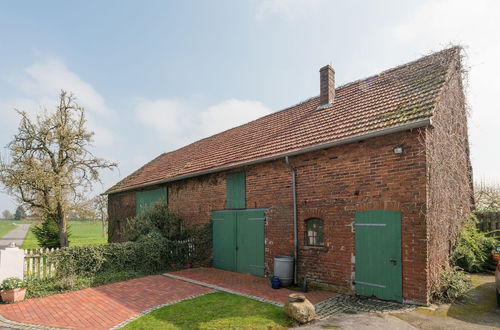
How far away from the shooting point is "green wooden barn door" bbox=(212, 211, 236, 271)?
1130 centimetres

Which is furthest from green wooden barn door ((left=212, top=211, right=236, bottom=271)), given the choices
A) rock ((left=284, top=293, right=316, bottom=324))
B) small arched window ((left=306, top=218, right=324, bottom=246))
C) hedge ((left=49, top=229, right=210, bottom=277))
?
rock ((left=284, top=293, right=316, bottom=324))

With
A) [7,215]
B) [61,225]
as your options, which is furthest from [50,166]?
[7,215]

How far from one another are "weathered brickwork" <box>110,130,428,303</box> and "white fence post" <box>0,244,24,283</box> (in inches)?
276

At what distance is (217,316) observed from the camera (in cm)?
638

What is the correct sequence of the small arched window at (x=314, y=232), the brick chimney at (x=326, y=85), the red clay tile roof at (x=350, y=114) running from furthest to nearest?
the brick chimney at (x=326, y=85), the small arched window at (x=314, y=232), the red clay tile roof at (x=350, y=114)

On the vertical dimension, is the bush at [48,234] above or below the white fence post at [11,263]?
below

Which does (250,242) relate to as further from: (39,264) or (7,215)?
(7,215)

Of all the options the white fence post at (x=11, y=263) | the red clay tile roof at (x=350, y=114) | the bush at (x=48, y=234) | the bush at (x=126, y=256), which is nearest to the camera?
the red clay tile roof at (x=350, y=114)

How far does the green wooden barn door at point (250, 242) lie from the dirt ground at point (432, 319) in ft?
13.8

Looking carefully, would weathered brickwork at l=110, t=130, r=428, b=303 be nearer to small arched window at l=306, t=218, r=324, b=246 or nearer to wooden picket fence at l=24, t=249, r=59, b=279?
small arched window at l=306, t=218, r=324, b=246

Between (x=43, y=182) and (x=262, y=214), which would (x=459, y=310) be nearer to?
(x=262, y=214)

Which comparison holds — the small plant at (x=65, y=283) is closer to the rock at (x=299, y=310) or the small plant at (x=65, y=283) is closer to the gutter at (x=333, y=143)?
the gutter at (x=333, y=143)

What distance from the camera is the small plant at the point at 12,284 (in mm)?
7984

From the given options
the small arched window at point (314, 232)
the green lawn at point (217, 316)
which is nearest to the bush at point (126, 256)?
the green lawn at point (217, 316)
